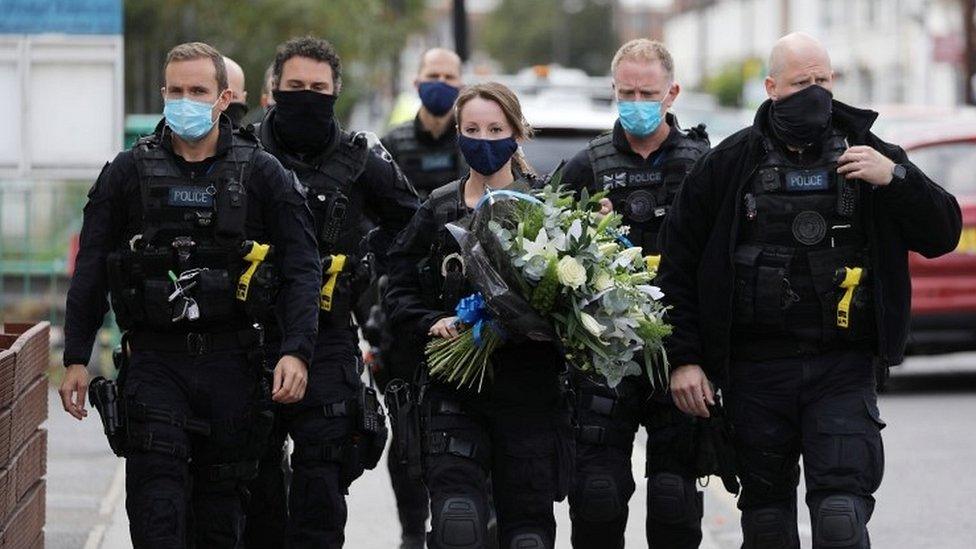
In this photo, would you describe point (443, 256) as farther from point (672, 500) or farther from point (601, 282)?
point (672, 500)

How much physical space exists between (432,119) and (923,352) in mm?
5987

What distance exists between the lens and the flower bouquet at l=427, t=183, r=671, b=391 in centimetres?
633

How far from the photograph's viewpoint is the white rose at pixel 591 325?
625 cm

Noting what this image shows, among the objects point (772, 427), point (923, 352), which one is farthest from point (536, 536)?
point (923, 352)

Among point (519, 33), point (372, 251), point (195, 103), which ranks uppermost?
point (519, 33)

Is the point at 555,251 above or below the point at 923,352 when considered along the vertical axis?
above

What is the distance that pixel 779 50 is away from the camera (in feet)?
22.0

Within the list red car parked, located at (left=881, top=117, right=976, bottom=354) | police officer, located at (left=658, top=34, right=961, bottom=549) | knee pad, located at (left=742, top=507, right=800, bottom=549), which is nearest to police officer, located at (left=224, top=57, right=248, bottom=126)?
police officer, located at (left=658, top=34, right=961, bottom=549)

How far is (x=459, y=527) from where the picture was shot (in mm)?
6562

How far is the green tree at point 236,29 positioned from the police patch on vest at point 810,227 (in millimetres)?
21238

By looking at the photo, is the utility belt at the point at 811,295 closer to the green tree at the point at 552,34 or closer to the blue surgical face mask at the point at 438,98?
the blue surgical face mask at the point at 438,98

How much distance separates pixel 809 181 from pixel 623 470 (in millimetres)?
1336

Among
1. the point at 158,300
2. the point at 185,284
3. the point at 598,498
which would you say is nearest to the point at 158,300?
the point at 158,300

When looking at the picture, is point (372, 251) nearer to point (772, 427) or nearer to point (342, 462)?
point (342, 462)
